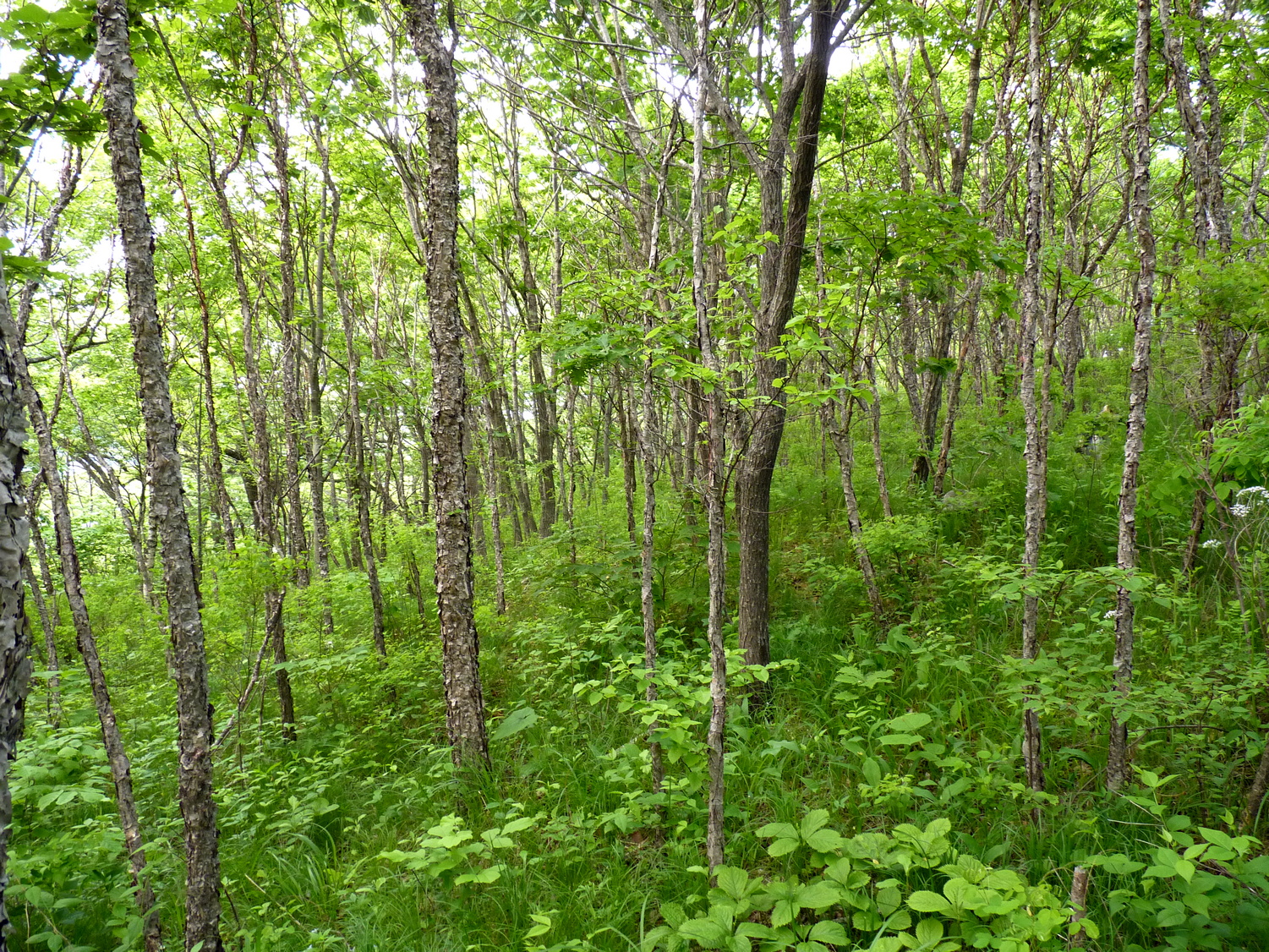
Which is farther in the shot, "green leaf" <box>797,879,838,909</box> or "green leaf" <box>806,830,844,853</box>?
"green leaf" <box>806,830,844,853</box>

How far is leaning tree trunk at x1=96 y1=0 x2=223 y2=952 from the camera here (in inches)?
96.4

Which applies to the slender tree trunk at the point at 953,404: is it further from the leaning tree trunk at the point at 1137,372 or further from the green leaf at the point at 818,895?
the green leaf at the point at 818,895

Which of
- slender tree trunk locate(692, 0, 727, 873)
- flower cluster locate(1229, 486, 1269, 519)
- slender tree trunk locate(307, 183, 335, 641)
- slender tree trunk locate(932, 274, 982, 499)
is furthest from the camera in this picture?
slender tree trunk locate(307, 183, 335, 641)

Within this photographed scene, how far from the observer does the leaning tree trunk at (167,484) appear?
2.45 metres

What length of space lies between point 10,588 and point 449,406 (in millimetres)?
3064

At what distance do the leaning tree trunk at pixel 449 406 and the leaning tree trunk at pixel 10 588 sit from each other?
2787mm

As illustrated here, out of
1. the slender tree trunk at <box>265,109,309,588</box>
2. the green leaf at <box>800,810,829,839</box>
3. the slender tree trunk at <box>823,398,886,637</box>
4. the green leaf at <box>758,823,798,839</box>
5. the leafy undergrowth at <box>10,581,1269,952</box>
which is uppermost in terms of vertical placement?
the slender tree trunk at <box>265,109,309,588</box>

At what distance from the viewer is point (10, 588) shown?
1.16 meters

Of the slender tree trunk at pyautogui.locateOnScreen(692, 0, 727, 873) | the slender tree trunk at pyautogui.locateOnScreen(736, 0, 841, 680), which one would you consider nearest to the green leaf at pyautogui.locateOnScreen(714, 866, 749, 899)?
the slender tree trunk at pyautogui.locateOnScreen(692, 0, 727, 873)

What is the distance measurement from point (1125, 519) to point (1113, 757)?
1.34 m

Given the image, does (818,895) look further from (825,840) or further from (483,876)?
(483,876)

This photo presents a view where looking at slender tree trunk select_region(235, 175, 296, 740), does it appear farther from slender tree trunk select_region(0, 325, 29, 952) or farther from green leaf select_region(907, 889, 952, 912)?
green leaf select_region(907, 889, 952, 912)

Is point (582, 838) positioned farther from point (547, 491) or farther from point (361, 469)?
point (547, 491)

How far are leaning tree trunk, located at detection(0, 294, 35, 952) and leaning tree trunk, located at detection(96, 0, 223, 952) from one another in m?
1.47
